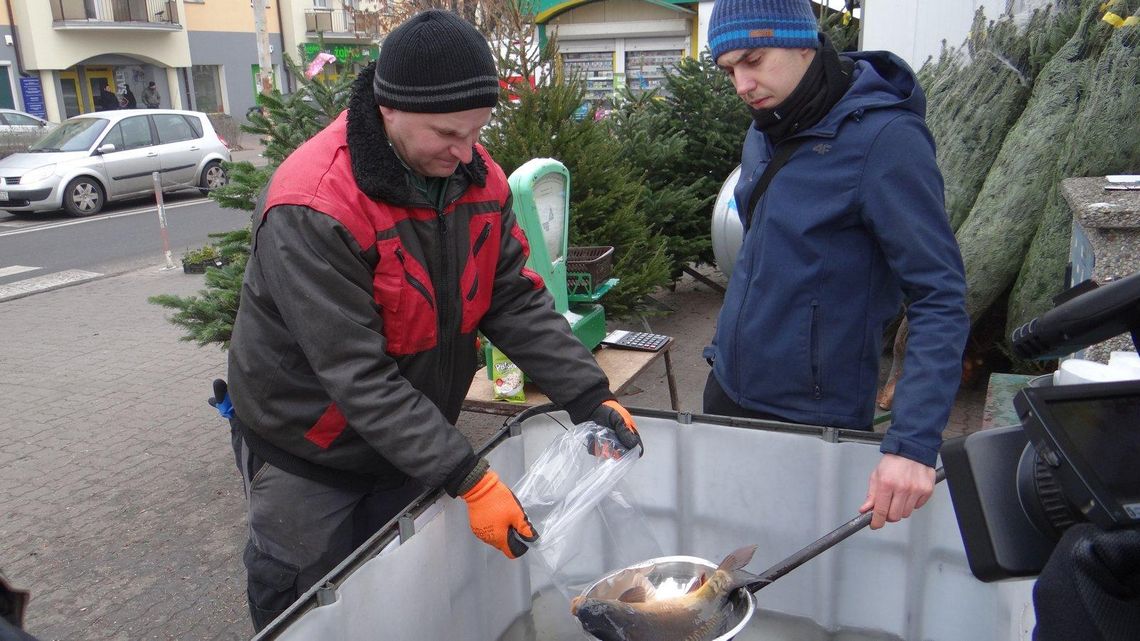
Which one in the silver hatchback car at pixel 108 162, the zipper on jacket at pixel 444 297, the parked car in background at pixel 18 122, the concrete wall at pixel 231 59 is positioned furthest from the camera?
the concrete wall at pixel 231 59

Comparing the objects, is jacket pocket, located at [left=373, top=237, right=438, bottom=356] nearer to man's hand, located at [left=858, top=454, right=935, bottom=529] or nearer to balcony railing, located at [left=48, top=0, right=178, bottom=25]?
man's hand, located at [left=858, top=454, right=935, bottom=529]

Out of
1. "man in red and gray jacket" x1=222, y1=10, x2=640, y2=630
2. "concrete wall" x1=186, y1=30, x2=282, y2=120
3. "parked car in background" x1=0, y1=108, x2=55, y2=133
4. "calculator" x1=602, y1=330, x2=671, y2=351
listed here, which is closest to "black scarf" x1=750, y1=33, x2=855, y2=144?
"man in red and gray jacket" x1=222, y1=10, x2=640, y2=630

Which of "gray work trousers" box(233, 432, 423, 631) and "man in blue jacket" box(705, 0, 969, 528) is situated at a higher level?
"man in blue jacket" box(705, 0, 969, 528)

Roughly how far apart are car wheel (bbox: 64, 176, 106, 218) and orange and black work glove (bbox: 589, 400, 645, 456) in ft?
41.7

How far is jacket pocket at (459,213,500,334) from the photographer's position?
190 cm

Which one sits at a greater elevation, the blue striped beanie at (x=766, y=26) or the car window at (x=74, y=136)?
the blue striped beanie at (x=766, y=26)

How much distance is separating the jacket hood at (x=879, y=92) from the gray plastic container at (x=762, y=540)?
0.68 m

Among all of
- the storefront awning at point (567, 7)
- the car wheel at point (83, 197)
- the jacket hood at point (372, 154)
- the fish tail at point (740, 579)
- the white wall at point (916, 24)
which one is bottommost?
the car wheel at point (83, 197)

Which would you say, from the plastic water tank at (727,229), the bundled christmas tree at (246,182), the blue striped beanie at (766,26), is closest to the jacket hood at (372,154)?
the blue striped beanie at (766,26)

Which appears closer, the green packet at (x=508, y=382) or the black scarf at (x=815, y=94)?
the black scarf at (x=815, y=94)

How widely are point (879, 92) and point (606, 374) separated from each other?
1.73 meters

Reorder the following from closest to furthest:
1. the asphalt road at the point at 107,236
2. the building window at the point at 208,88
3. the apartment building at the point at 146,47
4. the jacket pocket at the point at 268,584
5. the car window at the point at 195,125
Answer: the jacket pocket at the point at 268,584, the asphalt road at the point at 107,236, the car window at the point at 195,125, the apartment building at the point at 146,47, the building window at the point at 208,88

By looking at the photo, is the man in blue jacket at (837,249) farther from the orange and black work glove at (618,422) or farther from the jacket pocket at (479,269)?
the jacket pocket at (479,269)

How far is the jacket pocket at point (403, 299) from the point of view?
1.71 meters
